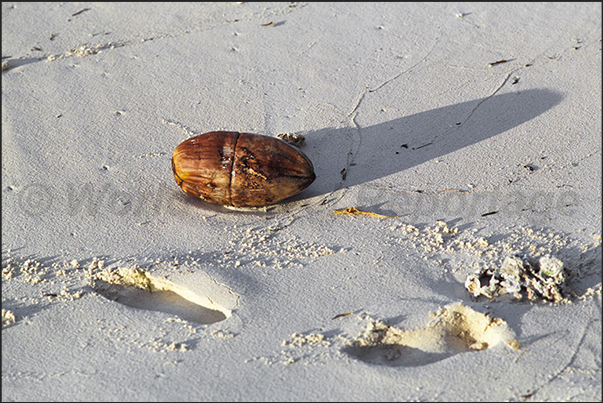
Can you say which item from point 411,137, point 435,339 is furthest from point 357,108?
point 435,339

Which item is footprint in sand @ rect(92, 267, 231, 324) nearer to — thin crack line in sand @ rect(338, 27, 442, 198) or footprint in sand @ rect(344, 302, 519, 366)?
footprint in sand @ rect(344, 302, 519, 366)

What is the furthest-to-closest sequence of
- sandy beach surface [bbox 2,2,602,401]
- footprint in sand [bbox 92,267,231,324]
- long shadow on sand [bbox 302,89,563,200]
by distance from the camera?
long shadow on sand [bbox 302,89,563,200]
footprint in sand [bbox 92,267,231,324]
sandy beach surface [bbox 2,2,602,401]

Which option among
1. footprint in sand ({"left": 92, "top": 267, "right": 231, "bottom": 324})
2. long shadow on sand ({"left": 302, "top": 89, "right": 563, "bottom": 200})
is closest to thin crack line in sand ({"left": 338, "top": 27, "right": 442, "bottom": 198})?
long shadow on sand ({"left": 302, "top": 89, "right": 563, "bottom": 200})

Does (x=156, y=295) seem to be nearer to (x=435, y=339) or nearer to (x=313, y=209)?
(x=313, y=209)

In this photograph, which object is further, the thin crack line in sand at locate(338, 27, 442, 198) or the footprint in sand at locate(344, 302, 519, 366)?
the thin crack line in sand at locate(338, 27, 442, 198)

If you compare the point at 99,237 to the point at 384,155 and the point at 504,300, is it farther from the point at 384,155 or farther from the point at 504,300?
the point at 504,300

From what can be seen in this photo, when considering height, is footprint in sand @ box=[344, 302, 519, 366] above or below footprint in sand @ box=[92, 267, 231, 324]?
below
